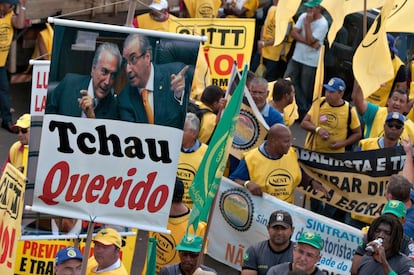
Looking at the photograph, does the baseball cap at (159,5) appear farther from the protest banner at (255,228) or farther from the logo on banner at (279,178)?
the logo on banner at (279,178)

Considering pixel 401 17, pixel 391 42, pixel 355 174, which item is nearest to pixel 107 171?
pixel 355 174

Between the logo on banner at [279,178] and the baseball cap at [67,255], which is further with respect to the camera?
the logo on banner at [279,178]

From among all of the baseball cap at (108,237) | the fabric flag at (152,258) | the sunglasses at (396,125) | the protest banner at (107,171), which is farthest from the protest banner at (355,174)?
the protest banner at (107,171)

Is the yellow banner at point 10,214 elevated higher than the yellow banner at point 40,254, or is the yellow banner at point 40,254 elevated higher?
the yellow banner at point 10,214

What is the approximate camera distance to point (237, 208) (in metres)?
11.3

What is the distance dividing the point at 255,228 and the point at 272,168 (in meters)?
0.61

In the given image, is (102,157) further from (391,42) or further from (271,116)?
(391,42)

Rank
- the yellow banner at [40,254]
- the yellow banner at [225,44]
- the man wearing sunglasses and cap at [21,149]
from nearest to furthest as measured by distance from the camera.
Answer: the yellow banner at [40,254] → the man wearing sunglasses and cap at [21,149] → the yellow banner at [225,44]

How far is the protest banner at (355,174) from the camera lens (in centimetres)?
1120

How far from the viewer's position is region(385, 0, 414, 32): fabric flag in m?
12.1

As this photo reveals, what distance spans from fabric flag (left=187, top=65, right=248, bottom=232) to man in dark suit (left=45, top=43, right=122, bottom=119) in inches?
28.7

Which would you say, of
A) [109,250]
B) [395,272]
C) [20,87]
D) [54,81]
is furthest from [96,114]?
[20,87]

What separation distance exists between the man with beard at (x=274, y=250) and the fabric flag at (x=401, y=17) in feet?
11.0

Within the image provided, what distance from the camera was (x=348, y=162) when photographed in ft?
37.2
